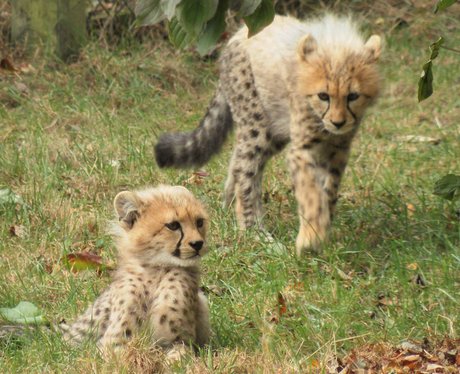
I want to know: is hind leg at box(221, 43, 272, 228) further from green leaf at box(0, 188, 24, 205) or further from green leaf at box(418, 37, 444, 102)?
green leaf at box(418, 37, 444, 102)

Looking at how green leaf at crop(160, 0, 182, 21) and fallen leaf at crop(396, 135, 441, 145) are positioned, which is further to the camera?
fallen leaf at crop(396, 135, 441, 145)

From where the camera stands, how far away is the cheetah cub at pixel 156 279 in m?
4.38

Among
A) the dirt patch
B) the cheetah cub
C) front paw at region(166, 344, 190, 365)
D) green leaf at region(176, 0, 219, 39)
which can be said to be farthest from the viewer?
the cheetah cub

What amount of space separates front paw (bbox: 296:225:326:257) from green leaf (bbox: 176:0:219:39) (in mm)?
2494

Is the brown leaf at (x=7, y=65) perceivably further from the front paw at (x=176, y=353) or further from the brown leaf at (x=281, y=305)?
the front paw at (x=176, y=353)

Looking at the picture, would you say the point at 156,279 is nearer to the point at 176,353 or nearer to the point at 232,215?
the point at 176,353

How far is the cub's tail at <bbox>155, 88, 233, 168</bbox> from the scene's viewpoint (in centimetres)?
692

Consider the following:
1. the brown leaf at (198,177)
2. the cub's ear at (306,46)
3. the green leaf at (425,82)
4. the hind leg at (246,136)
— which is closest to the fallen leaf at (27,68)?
the brown leaf at (198,177)

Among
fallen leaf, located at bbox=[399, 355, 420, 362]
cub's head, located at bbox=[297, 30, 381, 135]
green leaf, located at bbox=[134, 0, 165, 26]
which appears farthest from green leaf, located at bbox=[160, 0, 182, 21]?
cub's head, located at bbox=[297, 30, 381, 135]

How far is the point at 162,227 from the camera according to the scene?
458cm

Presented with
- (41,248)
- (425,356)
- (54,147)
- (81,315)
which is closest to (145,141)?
(54,147)

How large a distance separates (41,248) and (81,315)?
1.25 meters

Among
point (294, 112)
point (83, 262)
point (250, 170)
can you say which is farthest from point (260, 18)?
point (250, 170)

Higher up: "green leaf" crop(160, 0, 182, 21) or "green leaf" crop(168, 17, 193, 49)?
"green leaf" crop(160, 0, 182, 21)
